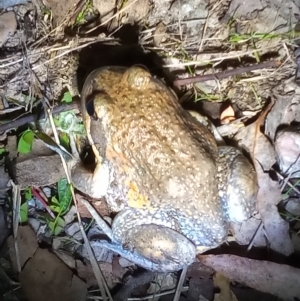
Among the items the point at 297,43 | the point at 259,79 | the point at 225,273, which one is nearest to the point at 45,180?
the point at 225,273

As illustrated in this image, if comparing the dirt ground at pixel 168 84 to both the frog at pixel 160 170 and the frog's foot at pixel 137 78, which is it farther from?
the frog's foot at pixel 137 78

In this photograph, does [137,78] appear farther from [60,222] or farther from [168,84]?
[60,222]

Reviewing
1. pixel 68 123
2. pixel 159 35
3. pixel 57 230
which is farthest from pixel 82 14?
pixel 57 230

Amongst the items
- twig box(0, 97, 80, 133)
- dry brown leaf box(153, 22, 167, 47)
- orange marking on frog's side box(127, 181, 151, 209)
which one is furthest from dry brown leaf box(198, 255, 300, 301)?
dry brown leaf box(153, 22, 167, 47)

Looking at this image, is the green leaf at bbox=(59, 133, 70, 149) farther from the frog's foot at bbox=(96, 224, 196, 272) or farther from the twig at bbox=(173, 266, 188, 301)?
the twig at bbox=(173, 266, 188, 301)

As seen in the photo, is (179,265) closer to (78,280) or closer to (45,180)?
(78,280)

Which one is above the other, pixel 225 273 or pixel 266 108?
pixel 266 108

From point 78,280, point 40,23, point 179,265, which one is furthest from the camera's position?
point 40,23
